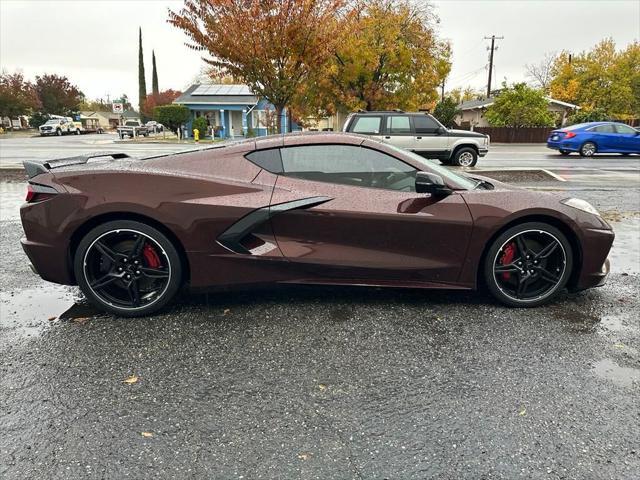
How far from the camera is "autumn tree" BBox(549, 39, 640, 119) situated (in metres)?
42.7

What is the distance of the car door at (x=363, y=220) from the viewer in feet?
11.5

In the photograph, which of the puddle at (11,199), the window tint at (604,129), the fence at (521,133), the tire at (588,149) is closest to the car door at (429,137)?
the tire at (588,149)

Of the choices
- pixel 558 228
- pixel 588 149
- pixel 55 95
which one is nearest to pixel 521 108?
pixel 588 149

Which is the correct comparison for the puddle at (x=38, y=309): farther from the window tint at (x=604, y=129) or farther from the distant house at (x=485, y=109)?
the distant house at (x=485, y=109)

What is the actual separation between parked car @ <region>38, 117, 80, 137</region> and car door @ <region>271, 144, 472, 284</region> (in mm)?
52439

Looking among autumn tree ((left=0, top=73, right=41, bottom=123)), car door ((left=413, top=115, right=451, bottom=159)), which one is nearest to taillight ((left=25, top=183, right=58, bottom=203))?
car door ((left=413, top=115, right=451, bottom=159))

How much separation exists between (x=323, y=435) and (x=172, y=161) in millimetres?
2338

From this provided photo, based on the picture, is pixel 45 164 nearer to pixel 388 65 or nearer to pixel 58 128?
pixel 388 65

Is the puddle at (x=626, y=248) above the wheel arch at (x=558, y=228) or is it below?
below

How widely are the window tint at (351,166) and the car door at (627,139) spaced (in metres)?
19.9

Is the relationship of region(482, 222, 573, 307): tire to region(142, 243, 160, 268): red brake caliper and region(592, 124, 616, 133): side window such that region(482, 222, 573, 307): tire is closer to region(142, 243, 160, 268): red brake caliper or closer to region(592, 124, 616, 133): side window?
region(142, 243, 160, 268): red brake caliper

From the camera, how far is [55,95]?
66250 millimetres

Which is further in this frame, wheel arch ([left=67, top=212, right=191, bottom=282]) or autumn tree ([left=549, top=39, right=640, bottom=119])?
autumn tree ([left=549, top=39, right=640, bottom=119])

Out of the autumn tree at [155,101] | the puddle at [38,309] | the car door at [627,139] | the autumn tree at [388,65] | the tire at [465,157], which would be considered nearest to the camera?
the puddle at [38,309]
